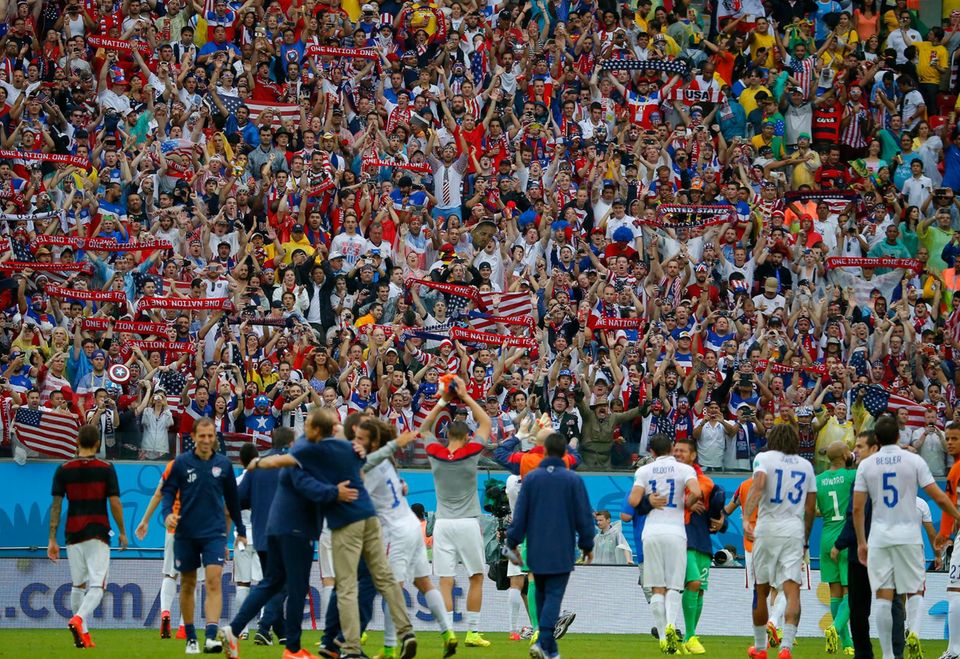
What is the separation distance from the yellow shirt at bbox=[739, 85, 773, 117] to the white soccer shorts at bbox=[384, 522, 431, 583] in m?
18.0

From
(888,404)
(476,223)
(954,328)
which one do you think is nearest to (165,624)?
(476,223)

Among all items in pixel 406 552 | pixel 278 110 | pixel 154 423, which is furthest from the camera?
pixel 278 110

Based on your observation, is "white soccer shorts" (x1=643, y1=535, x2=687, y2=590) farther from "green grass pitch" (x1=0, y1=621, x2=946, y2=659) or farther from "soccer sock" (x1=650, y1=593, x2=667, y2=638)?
"green grass pitch" (x1=0, y1=621, x2=946, y2=659)

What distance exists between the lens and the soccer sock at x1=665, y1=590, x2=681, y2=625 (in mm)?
16453

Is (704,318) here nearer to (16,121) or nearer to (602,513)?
(602,513)

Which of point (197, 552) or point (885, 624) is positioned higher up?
point (197, 552)

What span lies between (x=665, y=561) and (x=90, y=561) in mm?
5599

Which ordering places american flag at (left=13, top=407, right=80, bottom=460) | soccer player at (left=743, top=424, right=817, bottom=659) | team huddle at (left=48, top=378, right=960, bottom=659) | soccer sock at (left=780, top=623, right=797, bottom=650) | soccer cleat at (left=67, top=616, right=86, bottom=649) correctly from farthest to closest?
american flag at (left=13, top=407, right=80, bottom=460)
soccer cleat at (left=67, top=616, right=86, bottom=649)
soccer player at (left=743, top=424, right=817, bottom=659)
soccer sock at (left=780, top=623, right=797, bottom=650)
team huddle at (left=48, top=378, right=960, bottom=659)

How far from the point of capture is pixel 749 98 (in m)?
31.8

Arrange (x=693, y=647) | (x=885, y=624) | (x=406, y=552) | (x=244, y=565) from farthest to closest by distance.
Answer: (x=244, y=565), (x=693, y=647), (x=406, y=552), (x=885, y=624)

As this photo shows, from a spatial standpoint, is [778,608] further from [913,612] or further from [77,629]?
[77,629]

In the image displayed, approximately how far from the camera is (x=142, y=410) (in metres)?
22.8

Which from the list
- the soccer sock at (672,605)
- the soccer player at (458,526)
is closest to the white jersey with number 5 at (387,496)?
the soccer player at (458,526)

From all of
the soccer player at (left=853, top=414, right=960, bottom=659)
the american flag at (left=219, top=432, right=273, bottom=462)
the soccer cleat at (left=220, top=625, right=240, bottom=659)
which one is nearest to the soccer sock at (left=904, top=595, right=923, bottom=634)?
the soccer player at (left=853, top=414, right=960, bottom=659)
